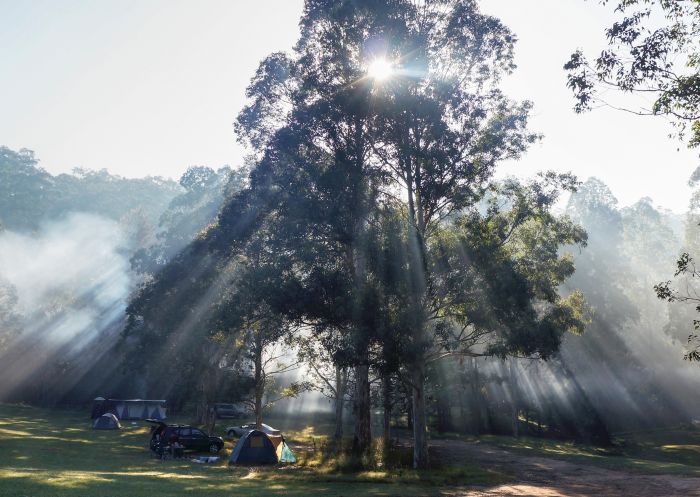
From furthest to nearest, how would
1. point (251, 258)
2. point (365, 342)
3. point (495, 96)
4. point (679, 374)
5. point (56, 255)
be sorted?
point (56, 255) < point (679, 374) < point (251, 258) < point (495, 96) < point (365, 342)

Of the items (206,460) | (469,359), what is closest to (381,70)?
(206,460)

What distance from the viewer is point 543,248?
26.5 meters

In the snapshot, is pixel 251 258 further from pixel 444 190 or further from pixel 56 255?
pixel 56 255

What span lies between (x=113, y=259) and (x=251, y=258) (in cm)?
8390

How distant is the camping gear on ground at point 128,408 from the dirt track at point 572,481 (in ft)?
112

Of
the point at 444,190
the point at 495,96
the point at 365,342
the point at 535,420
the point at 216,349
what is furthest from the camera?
the point at 535,420

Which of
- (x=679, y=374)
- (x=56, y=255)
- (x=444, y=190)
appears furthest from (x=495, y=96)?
(x=56, y=255)

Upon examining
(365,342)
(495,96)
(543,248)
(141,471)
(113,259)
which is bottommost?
(141,471)

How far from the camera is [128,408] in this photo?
54125 millimetres

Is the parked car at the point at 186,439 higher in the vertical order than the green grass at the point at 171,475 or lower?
higher

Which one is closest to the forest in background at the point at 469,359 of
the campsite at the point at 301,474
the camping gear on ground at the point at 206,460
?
the campsite at the point at 301,474

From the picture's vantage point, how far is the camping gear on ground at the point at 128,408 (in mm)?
53594

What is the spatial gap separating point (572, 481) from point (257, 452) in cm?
1431

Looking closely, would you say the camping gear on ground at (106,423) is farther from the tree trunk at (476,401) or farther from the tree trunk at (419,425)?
the tree trunk at (419,425)
